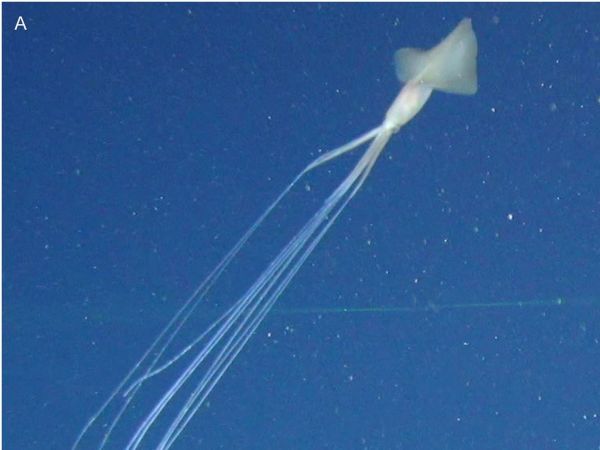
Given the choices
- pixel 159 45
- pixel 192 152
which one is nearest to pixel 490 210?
pixel 192 152

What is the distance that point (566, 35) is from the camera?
223 cm

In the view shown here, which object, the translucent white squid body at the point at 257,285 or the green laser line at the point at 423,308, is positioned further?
the green laser line at the point at 423,308

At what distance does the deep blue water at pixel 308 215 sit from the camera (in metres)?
2.13

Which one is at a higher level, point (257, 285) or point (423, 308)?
point (423, 308)

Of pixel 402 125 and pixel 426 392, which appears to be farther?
pixel 426 392

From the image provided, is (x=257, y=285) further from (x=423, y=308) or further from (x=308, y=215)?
(x=423, y=308)

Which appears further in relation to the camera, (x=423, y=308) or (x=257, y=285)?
(x=423, y=308)

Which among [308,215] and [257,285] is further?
[308,215]

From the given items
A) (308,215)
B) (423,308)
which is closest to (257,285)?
(308,215)

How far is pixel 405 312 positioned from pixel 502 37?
2.46 ft

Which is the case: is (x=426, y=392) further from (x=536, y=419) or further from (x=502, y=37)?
(x=502, y=37)

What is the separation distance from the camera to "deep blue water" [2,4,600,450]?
2.13 metres

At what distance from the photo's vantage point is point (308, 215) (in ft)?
7.09

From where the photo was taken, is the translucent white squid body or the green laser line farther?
the green laser line
